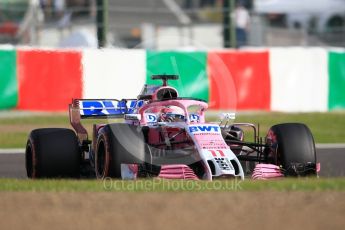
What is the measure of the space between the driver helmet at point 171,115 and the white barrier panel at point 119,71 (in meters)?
7.67

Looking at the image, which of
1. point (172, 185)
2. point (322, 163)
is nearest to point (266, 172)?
point (172, 185)

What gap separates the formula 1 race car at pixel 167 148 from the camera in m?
10.4

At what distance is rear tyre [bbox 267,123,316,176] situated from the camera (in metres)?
10.9

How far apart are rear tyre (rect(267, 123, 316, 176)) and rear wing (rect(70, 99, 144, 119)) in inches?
90.7

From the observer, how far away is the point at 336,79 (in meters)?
25.2

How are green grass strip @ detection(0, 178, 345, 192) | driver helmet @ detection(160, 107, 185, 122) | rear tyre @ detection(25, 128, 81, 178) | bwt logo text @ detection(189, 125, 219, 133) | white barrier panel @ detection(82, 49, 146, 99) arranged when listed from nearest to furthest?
green grass strip @ detection(0, 178, 345, 192) → bwt logo text @ detection(189, 125, 219, 133) → rear tyre @ detection(25, 128, 81, 178) → driver helmet @ detection(160, 107, 185, 122) → white barrier panel @ detection(82, 49, 146, 99)

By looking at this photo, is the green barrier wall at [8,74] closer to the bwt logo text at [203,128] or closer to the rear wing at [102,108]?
the rear wing at [102,108]

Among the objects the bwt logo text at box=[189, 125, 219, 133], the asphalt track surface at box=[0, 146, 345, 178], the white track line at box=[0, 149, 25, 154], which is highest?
the bwt logo text at box=[189, 125, 219, 133]

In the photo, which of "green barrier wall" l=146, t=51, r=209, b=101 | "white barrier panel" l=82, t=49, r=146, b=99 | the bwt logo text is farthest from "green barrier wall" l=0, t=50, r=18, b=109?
the bwt logo text

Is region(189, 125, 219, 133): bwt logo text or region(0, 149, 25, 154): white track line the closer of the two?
region(189, 125, 219, 133): bwt logo text

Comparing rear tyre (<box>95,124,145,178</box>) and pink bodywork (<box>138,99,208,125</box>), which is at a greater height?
pink bodywork (<box>138,99,208,125</box>)

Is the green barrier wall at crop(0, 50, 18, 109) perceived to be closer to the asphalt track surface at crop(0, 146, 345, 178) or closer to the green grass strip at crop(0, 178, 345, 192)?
the asphalt track surface at crop(0, 146, 345, 178)

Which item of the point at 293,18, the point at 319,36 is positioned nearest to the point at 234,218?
the point at 319,36

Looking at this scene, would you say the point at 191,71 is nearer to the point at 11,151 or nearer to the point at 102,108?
the point at 11,151
